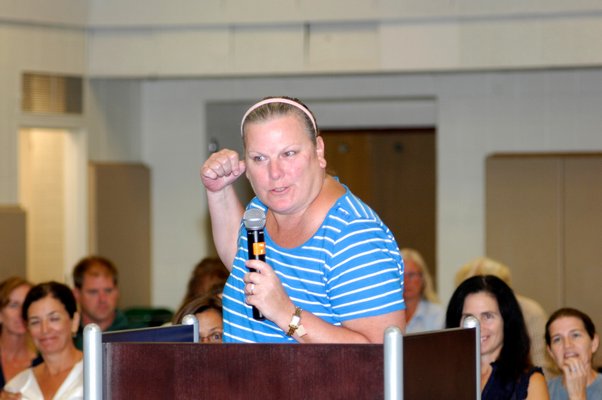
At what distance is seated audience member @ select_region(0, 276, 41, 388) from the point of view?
568 cm

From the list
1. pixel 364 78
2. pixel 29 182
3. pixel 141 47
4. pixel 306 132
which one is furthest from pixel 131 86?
pixel 306 132

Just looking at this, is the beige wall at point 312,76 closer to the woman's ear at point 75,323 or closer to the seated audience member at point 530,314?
the seated audience member at point 530,314

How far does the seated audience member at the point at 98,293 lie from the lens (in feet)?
20.3

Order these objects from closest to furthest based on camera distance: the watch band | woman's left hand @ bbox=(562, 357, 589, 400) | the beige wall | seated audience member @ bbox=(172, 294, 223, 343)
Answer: the watch band
seated audience member @ bbox=(172, 294, 223, 343)
woman's left hand @ bbox=(562, 357, 589, 400)
the beige wall

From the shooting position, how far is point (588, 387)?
173 inches

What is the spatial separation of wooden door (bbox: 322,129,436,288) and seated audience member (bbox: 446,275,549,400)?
409 centimetres

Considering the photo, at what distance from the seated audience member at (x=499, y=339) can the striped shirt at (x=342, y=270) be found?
1702 millimetres

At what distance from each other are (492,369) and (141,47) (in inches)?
176

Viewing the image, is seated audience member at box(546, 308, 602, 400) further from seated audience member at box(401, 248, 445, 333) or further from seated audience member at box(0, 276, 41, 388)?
seated audience member at box(0, 276, 41, 388)

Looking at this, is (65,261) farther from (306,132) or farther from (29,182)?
(306,132)

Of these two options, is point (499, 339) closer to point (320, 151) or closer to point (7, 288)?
point (320, 151)

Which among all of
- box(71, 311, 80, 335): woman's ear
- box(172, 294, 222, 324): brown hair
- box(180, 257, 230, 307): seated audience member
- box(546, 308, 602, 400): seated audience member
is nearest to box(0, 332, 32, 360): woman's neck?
box(180, 257, 230, 307): seated audience member

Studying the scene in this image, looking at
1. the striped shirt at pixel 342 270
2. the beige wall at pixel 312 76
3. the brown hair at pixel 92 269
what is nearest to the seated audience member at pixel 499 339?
the striped shirt at pixel 342 270

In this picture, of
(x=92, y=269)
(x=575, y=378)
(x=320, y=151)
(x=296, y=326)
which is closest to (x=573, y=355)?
(x=575, y=378)
